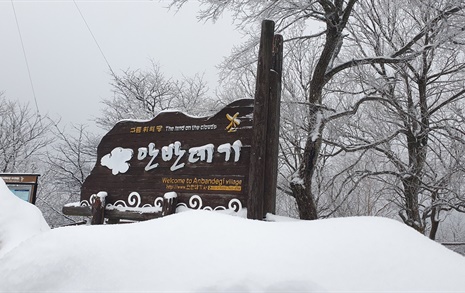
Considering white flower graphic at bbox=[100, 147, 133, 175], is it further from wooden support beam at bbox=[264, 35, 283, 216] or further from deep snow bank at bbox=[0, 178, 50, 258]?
wooden support beam at bbox=[264, 35, 283, 216]

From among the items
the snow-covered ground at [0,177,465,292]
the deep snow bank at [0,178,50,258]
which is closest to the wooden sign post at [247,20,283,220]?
the snow-covered ground at [0,177,465,292]

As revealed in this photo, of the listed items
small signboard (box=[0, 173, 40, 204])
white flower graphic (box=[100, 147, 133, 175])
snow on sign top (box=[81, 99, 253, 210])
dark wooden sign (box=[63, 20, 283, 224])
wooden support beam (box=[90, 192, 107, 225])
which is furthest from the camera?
small signboard (box=[0, 173, 40, 204])

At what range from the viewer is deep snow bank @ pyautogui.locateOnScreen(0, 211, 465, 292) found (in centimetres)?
167

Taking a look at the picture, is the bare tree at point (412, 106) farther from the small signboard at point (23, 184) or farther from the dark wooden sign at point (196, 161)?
the small signboard at point (23, 184)

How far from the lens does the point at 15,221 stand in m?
3.21

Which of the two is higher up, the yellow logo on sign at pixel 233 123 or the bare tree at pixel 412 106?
the bare tree at pixel 412 106

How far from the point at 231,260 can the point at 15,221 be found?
7.61 ft

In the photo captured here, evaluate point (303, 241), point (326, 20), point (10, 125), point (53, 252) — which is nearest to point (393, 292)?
point (303, 241)

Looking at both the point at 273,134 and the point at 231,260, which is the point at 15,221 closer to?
the point at 231,260

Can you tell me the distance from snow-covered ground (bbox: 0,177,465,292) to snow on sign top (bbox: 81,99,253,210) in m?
2.12

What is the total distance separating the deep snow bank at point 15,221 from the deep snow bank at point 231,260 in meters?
1.03

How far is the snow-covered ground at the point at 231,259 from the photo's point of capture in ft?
5.46

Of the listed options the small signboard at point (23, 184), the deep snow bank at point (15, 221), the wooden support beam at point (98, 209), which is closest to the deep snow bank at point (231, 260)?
the deep snow bank at point (15, 221)

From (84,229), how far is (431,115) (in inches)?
384
